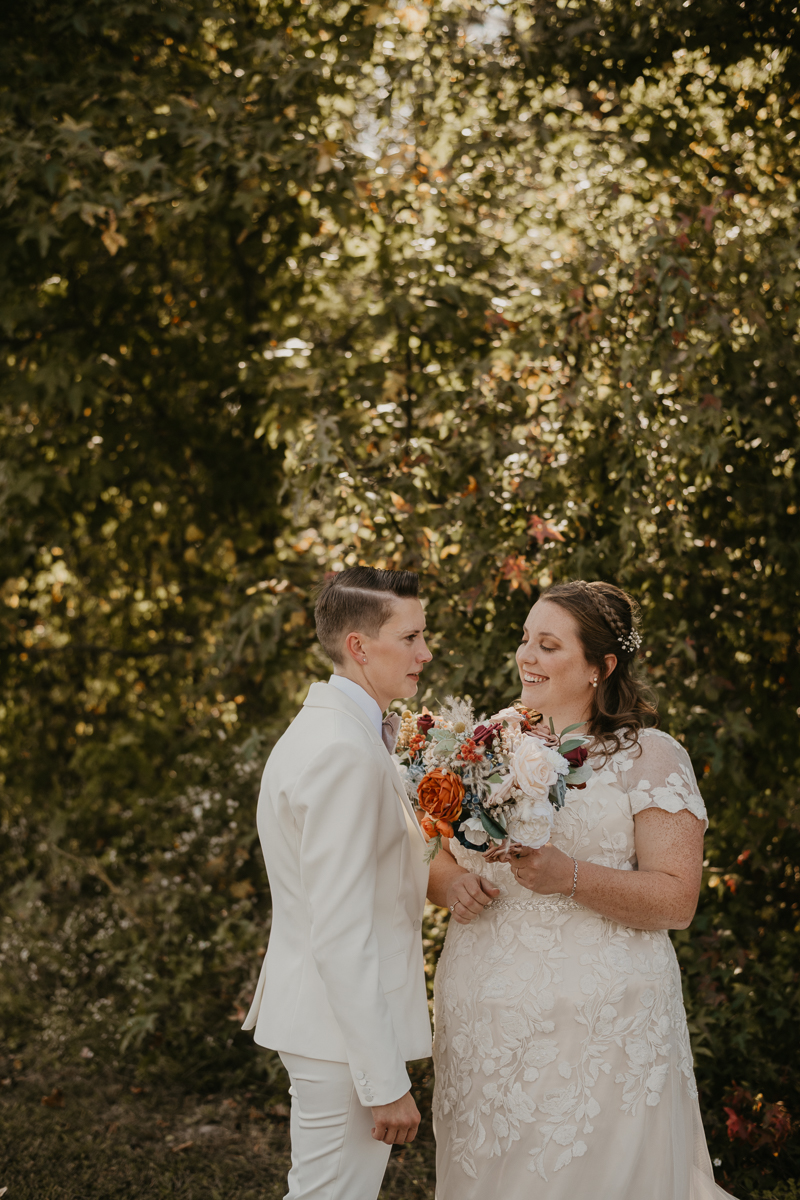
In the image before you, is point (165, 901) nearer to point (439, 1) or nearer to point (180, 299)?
point (180, 299)

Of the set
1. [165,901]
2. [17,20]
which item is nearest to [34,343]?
[17,20]

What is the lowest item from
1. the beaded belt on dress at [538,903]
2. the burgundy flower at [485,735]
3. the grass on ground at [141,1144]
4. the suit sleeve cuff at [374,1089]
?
the grass on ground at [141,1144]

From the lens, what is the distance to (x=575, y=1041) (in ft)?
8.13

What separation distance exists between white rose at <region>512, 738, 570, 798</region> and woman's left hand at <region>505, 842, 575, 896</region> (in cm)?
19

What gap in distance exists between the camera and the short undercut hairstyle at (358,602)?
7.93 ft

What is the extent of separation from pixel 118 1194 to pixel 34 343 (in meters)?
4.44

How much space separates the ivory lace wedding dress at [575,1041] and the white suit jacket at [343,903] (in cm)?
26

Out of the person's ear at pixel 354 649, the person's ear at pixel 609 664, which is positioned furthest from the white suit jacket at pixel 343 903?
the person's ear at pixel 609 664

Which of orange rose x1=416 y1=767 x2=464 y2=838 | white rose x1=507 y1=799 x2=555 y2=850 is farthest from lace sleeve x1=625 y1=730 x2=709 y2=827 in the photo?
orange rose x1=416 y1=767 x2=464 y2=838

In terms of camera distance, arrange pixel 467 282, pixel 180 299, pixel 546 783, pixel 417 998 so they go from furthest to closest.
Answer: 1. pixel 180 299
2. pixel 467 282
3. pixel 417 998
4. pixel 546 783

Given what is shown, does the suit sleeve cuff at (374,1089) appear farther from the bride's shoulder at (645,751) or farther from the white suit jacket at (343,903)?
the bride's shoulder at (645,751)

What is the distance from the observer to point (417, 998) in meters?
2.38

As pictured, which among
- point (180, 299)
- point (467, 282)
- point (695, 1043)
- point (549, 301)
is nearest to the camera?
point (695, 1043)

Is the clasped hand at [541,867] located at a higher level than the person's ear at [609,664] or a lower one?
lower
